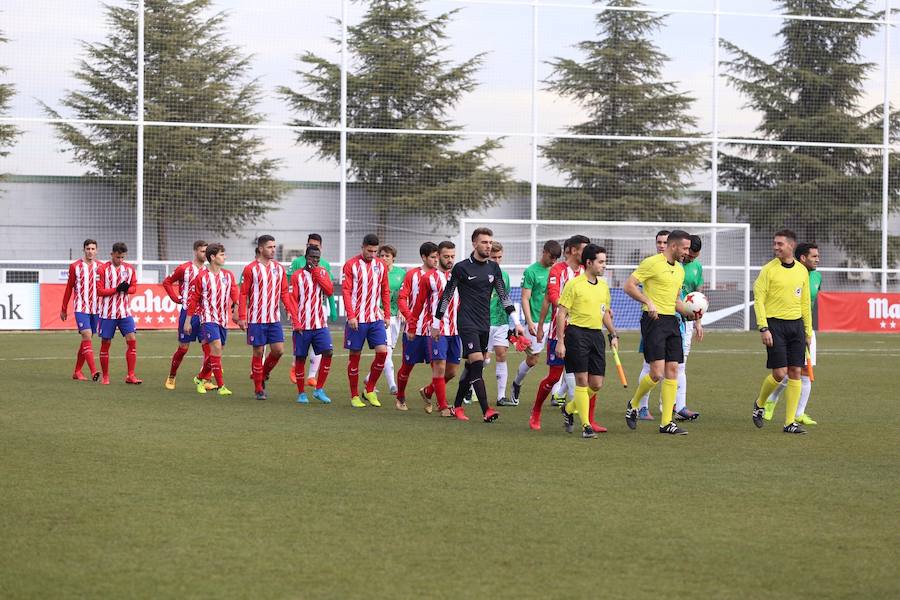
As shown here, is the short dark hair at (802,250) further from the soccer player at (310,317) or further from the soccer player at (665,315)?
the soccer player at (310,317)

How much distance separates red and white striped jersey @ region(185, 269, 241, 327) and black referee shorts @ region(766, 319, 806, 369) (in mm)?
6476

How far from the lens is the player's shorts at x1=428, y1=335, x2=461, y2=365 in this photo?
12594mm

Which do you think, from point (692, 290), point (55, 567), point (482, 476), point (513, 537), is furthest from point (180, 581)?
point (692, 290)

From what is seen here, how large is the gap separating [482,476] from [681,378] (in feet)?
15.2

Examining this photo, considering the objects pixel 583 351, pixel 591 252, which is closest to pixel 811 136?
pixel 591 252

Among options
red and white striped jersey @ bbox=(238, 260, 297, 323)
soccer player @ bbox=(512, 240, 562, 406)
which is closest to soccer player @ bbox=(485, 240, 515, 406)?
soccer player @ bbox=(512, 240, 562, 406)

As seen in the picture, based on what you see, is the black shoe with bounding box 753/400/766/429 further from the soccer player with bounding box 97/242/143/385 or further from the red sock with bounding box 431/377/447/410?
the soccer player with bounding box 97/242/143/385

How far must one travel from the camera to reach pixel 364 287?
1351 cm

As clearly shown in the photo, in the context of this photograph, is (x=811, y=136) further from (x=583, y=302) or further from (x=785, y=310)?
(x=583, y=302)

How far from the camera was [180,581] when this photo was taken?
577 centimetres

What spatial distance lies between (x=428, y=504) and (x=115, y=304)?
963cm

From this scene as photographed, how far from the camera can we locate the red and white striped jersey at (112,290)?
16.1 m

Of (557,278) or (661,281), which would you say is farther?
(557,278)

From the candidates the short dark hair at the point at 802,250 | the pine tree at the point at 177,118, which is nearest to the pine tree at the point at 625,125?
the pine tree at the point at 177,118
